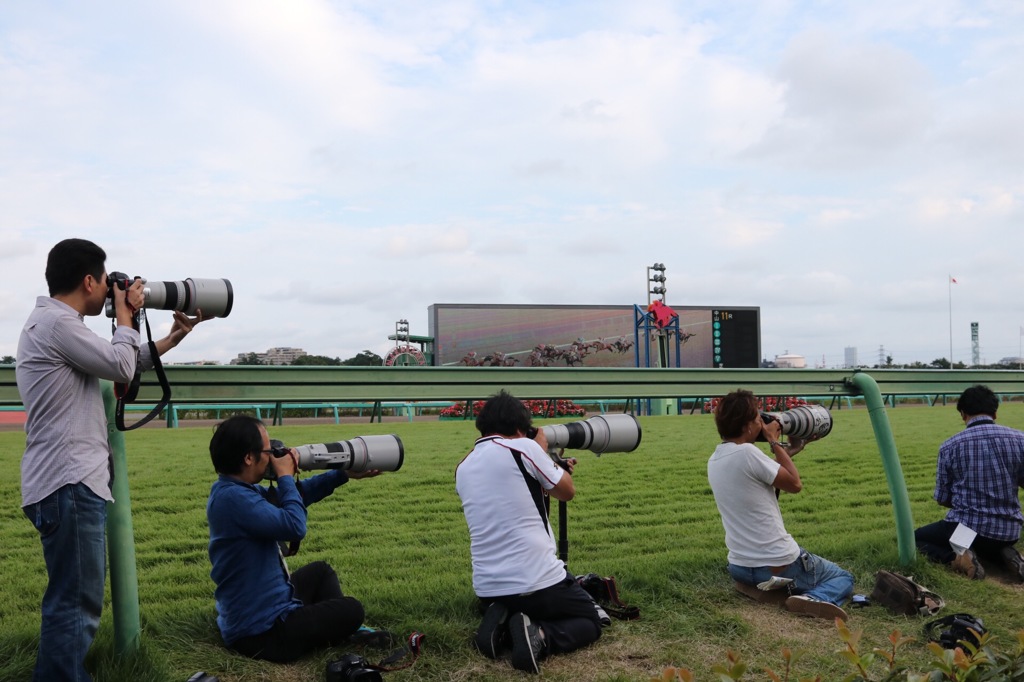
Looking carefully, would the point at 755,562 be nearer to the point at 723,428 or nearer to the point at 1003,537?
the point at 723,428

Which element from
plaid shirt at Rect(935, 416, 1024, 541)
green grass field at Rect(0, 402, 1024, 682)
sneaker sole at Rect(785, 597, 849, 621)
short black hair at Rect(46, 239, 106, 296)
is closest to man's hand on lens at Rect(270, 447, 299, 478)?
green grass field at Rect(0, 402, 1024, 682)

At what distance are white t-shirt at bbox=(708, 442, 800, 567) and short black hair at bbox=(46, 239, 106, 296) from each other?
358 centimetres

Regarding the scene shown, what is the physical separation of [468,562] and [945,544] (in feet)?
10.9

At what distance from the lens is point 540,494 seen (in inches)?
184

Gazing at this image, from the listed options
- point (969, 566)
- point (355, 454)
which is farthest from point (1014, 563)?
point (355, 454)

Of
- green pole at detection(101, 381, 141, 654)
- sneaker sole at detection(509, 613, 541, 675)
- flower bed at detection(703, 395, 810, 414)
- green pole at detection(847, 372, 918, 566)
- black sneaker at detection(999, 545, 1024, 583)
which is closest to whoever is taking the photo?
green pole at detection(101, 381, 141, 654)

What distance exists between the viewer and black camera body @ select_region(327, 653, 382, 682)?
391cm

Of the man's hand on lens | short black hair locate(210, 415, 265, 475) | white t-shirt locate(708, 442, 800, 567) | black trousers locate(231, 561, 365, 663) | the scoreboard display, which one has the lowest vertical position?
black trousers locate(231, 561, 365, 663)

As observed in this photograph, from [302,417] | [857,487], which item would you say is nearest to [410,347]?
[302,417]

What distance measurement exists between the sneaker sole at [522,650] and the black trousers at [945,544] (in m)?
3.24

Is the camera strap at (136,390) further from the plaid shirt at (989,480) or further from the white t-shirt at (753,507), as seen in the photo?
the plaid shirt at (989,480)

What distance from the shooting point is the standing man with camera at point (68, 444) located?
353 centimetres

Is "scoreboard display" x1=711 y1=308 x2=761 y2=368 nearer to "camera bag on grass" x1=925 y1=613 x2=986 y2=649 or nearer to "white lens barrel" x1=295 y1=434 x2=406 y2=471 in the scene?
"camera bag on grass" x1=925 y1=613 x2=986 y2=649

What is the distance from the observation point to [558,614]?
178 inches
